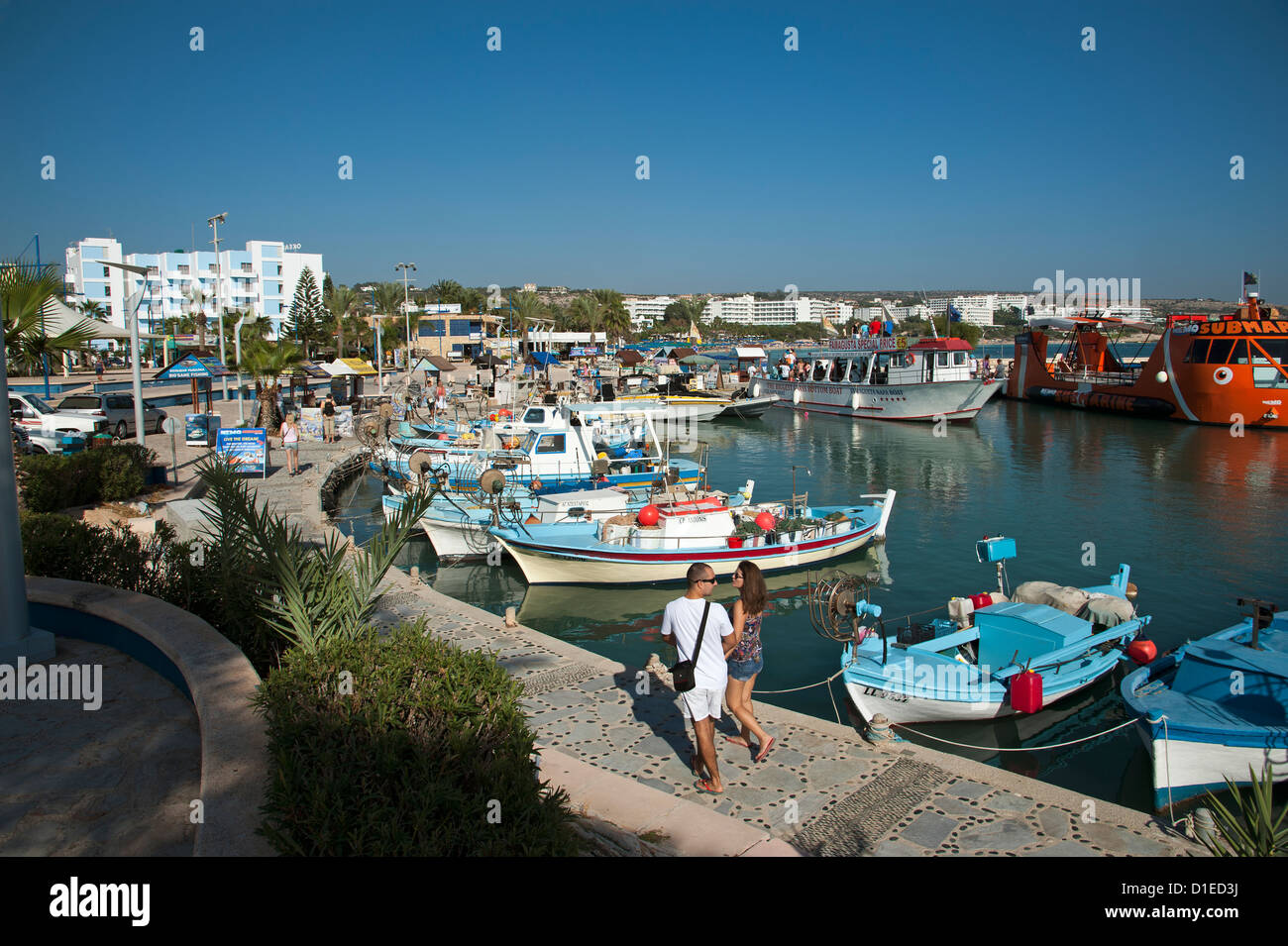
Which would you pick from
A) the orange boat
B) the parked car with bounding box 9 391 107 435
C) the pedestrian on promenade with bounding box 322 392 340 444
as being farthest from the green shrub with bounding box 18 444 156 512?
the orange boat

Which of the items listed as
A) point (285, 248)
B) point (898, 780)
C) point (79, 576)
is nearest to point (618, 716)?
point (898, 780)

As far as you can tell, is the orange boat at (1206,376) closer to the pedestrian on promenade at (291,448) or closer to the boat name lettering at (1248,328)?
the boat name lettering at (1248,328)

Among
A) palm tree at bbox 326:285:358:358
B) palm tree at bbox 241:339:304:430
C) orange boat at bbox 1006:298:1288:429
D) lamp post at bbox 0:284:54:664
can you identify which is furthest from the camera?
A: palm tree at bbox 326:285:358:358

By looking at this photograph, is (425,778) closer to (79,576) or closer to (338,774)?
(338,774)

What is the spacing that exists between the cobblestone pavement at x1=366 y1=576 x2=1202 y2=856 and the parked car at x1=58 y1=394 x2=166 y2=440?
2252cm

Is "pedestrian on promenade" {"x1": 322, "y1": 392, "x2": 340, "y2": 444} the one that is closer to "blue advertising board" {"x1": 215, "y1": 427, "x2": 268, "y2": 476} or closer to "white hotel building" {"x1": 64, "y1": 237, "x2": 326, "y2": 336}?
"blue advertising board" {"x1": 215, "y1": 427, "x2": 268, "y2": 476}

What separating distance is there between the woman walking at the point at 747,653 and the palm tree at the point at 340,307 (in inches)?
2881

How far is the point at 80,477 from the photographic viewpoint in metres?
15.9

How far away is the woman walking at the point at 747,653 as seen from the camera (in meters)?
7.28

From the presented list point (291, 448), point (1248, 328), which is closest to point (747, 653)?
point (291, 448)

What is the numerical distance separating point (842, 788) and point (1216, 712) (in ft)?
17.1

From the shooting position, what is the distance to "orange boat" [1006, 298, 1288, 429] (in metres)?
46.0

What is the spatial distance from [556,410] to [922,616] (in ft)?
41.4
